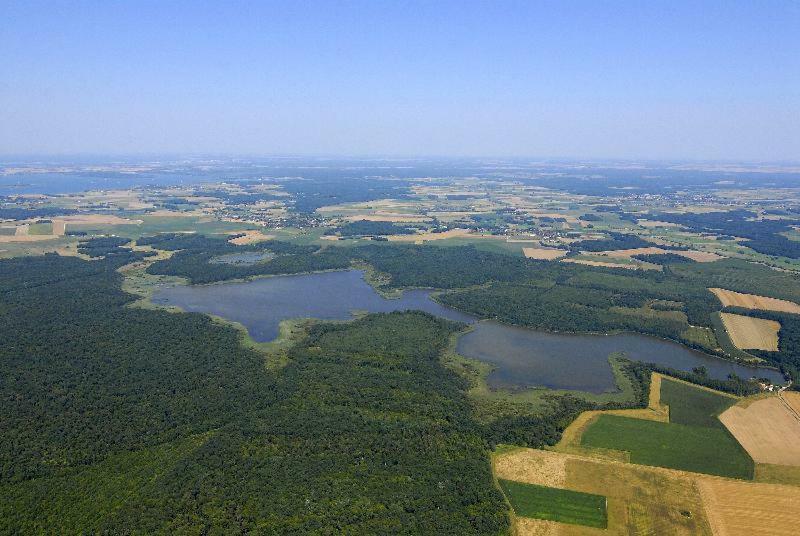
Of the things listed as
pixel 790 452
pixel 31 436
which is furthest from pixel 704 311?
pixel 31 436

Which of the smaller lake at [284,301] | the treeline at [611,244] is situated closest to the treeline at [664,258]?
the treeline at [611,244]

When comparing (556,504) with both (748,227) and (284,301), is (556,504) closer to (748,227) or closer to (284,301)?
(284,301)

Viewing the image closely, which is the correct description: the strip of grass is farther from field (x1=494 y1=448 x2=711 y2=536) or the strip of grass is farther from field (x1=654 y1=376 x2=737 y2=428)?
field (x1=494 y1=448 x2=711 y2=536)

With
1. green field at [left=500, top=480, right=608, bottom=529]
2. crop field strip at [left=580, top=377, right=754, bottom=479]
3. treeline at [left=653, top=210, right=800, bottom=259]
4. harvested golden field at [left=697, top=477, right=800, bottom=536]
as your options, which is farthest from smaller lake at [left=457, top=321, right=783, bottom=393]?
treeline at [left=653, top=210, right=800, bottom=259]

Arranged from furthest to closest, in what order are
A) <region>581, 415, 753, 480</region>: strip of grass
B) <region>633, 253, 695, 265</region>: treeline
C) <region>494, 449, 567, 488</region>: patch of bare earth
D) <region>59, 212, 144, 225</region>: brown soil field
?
<region>59, 212, 144, 225</region>: brown soil field
<region>633, 253, 695, 265</region>: treeline
<region>581, 415, 753, 480</region>: strip of grass
<region>494, 449, 567, 488</region>: patch of bare earth

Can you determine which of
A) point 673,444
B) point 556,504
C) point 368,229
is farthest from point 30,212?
point 673,444

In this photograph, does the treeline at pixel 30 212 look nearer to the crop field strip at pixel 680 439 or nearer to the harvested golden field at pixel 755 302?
the crop field strip at pixel 680 439

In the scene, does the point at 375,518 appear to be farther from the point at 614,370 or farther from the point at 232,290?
the point at 232,290
